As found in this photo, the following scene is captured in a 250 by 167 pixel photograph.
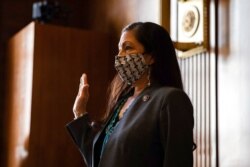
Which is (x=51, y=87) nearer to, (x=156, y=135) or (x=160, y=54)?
(x=160, y=54)

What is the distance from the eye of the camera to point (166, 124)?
4.49ft

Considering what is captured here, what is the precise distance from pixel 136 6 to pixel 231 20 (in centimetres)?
110

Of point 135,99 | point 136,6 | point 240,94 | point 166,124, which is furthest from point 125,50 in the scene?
point 136,6

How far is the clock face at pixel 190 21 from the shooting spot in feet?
7.25

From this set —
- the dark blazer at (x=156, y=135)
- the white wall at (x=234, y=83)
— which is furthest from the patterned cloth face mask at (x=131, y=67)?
the white wall at (x=234, y=83)

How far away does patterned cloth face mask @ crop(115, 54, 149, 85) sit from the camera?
1524mm

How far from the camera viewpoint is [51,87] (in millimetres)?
3066

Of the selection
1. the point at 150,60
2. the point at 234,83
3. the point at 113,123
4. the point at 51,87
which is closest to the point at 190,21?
the point at 234,83

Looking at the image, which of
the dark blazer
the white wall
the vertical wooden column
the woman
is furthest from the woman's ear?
the vertical wooden column

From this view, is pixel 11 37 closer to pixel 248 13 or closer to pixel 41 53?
pixel 41 53

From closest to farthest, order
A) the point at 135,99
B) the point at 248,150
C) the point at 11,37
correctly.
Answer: the point at 135,99
the point at 248,150
the point at 11,37

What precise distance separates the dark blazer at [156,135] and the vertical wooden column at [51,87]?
5.26 feet

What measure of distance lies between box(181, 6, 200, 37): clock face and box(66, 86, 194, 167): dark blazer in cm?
83

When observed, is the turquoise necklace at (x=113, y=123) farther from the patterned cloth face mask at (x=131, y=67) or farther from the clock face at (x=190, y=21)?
the clock face at (x=190, y=21)
